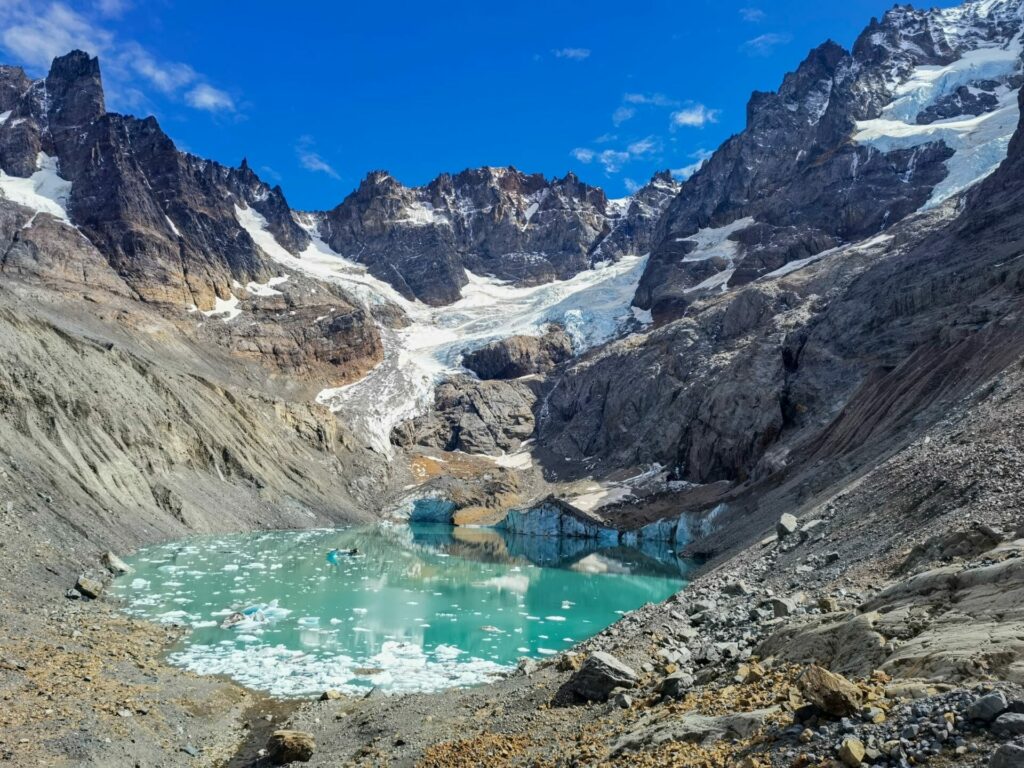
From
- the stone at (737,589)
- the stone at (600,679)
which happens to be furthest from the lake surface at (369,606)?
the stone at (600,679)

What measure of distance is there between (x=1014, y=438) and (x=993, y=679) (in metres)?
21.6

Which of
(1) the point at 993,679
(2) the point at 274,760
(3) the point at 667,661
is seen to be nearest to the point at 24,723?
(2) the point at 274,760

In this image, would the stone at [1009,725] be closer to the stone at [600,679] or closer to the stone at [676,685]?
the stone at [676,685]

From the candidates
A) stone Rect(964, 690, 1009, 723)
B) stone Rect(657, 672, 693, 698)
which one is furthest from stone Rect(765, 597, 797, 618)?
stone Rect(964, 690, 1009, 723)

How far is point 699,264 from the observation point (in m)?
167

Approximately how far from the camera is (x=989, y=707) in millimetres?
5910

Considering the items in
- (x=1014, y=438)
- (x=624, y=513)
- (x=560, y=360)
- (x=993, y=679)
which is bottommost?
(x=624, y=513)

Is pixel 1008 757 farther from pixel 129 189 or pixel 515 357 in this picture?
pixel 129 189

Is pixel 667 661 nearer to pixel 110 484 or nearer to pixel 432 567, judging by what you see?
pixel 432 567

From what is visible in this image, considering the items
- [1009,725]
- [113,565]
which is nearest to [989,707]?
[1009,725]

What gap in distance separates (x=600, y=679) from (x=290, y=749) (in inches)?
254

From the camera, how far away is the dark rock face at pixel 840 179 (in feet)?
465

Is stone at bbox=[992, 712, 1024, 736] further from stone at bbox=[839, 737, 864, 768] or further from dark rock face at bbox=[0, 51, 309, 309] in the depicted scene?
dark rock face at bbox=[0, 51, 309, 309]

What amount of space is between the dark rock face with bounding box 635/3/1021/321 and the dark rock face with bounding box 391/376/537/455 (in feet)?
136
